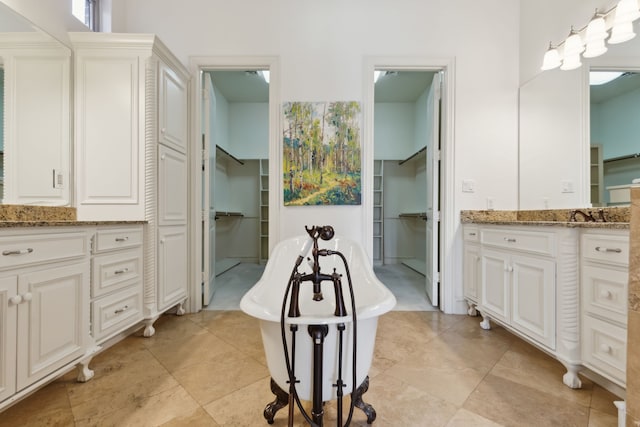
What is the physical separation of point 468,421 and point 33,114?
2911 millimetres

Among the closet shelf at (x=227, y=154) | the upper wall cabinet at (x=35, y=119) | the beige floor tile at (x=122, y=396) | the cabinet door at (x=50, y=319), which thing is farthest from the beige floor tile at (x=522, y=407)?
the closet shelf at (x=227, y=154)

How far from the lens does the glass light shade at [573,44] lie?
6.05 feet

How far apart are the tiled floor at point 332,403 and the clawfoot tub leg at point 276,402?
0.06m

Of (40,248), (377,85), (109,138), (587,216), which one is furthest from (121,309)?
(377,85)

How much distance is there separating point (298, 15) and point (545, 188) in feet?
8.47

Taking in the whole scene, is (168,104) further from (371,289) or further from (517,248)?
(517,248)

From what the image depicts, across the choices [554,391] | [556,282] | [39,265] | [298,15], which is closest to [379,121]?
[298,15]

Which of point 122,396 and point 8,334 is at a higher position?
point 8,334

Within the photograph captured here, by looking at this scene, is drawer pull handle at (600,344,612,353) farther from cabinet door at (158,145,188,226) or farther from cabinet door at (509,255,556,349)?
cabinet door at (158,145,188,226)

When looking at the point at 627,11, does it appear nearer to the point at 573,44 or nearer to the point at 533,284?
the point at 573,44

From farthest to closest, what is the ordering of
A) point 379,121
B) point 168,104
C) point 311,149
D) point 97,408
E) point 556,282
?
1. point 379,121
2. point 311,149
3. point 168,104
4. point 556,282
5. point 97,408

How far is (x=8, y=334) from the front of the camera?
3.51 feet

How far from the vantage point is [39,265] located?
1.18m

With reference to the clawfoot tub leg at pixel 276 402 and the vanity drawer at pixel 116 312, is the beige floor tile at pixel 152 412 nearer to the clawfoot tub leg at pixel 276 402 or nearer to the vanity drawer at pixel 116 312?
the clawfoot tub leg at pixel 276 402
